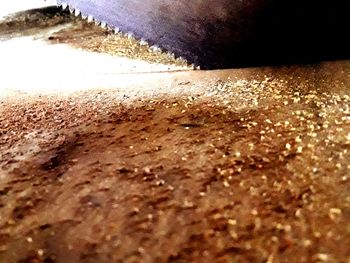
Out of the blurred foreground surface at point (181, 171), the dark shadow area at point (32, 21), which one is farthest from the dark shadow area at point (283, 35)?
the dark shadow area at point (32, 21)

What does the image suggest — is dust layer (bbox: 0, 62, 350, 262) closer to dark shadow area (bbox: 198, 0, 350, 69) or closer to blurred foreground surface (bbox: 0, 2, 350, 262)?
blurred foreground surface (bbox: 0, 2, 350, 262)

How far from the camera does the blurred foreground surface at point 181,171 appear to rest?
44.6 inches

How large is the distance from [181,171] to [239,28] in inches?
53.3

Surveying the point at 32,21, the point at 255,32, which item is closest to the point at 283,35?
the point at 255,32

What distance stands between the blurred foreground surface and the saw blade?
0.24 m

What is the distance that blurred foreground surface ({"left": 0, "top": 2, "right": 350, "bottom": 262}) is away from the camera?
113 cm

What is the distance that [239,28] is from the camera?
2.56m

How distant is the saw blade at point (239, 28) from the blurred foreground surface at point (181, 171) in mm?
240

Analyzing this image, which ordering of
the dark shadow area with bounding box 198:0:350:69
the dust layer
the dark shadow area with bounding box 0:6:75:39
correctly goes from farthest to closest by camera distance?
the dark shadow area with bounding box 0:6:75:39
the dark shadow area with bounding box 198:0:350:69
the dust layer

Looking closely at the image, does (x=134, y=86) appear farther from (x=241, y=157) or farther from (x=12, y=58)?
(x=12, y=58)

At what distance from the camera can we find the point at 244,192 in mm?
1310

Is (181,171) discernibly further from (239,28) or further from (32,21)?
(32,21)

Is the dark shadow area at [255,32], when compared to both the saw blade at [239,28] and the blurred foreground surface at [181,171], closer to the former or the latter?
the saw blade at [239,28]

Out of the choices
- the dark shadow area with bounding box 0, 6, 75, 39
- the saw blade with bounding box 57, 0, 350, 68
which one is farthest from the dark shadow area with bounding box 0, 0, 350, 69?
the dark shadow area with bounding box 0, 6, 75, 39
